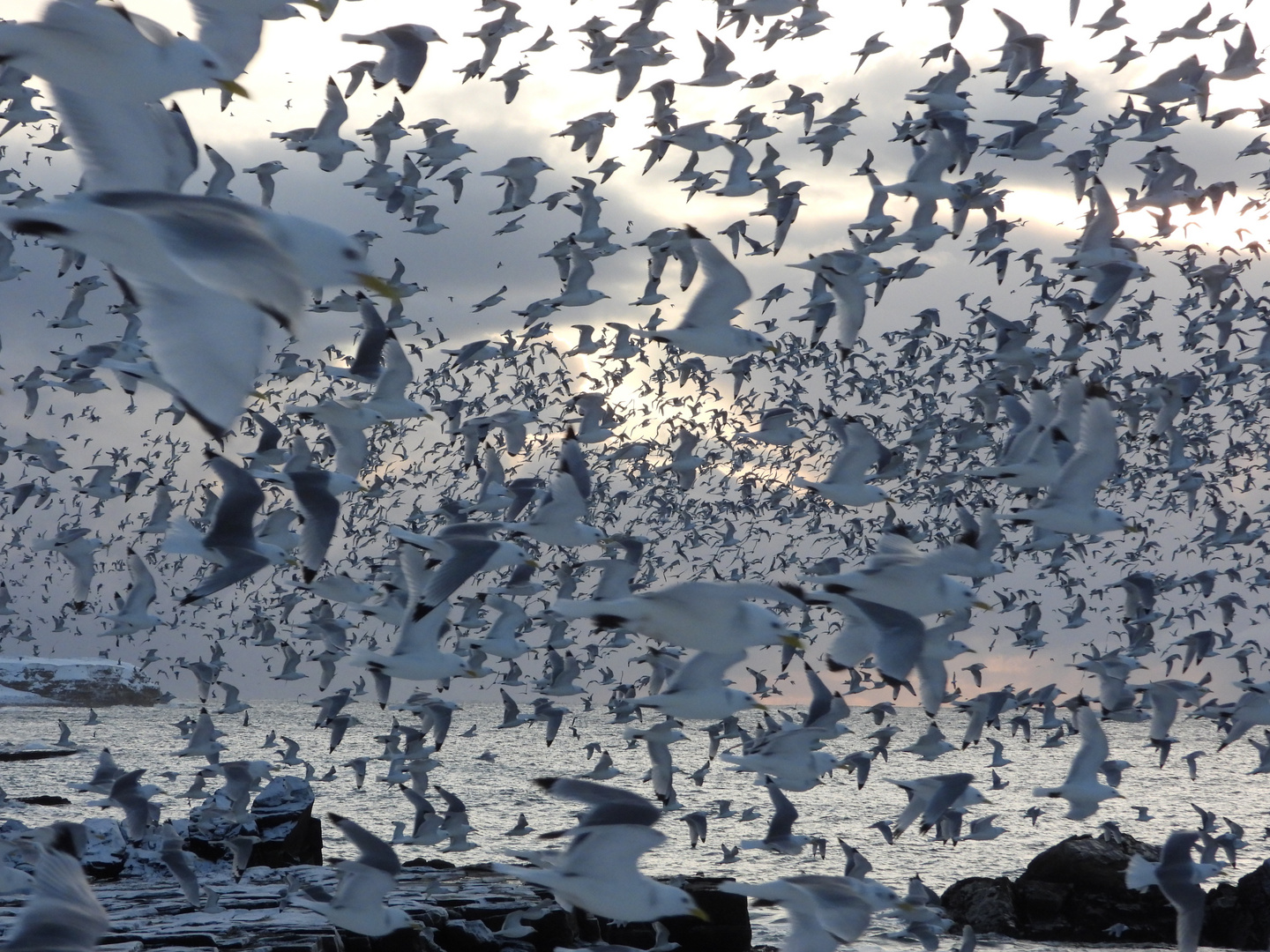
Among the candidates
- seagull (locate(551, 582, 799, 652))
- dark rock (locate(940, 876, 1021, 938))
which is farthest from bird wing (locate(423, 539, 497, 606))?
dark rock (locate(940, 876, 1021, 938))

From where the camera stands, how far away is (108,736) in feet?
295

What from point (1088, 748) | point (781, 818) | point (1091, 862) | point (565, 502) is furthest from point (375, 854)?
point (1091, 862)

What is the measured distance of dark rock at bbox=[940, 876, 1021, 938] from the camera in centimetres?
2219

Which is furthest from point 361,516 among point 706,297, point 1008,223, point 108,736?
point 108,736

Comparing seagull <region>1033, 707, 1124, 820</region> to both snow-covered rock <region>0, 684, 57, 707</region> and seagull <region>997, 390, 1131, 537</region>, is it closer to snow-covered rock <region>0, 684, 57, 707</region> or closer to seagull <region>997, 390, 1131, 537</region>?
seagull <region>997, 390, 1131, 537</region>

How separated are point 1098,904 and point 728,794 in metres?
35.2

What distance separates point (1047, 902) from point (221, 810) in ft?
46.3

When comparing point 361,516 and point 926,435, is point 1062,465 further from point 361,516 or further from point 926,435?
point 361,516

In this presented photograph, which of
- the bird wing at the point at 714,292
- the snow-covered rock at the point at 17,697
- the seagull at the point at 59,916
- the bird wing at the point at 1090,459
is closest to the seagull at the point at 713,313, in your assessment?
the bird wing at the point at 714,292

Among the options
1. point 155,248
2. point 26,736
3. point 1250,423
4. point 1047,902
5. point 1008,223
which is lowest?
point 26,736

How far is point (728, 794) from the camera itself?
56.1 metres

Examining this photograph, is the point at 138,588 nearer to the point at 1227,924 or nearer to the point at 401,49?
the point at 401,49

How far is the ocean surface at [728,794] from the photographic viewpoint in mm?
33531

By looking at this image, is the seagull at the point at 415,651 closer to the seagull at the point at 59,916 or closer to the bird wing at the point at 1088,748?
the seagull at the point at 59,916
